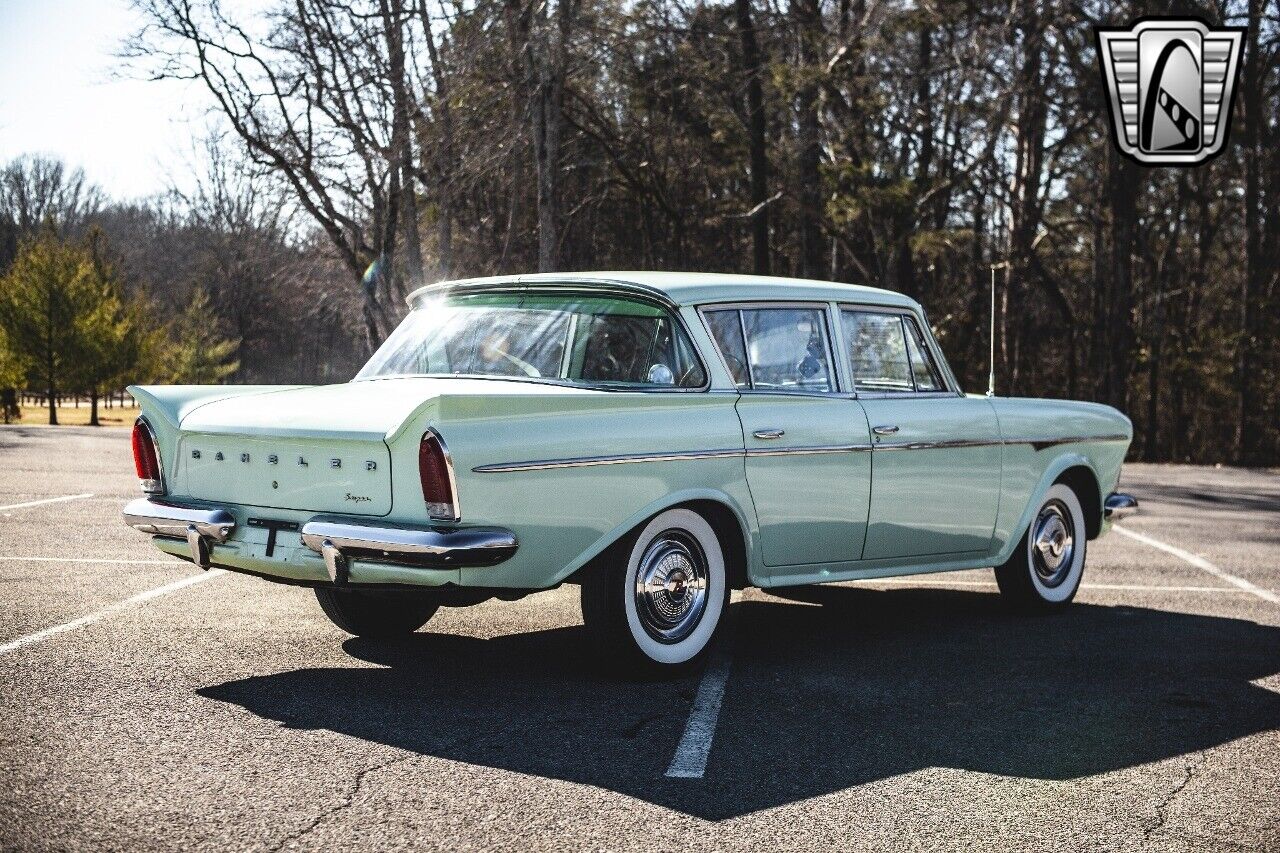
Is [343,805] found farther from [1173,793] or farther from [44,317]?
[44,317]

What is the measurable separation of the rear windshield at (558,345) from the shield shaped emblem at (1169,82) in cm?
1657

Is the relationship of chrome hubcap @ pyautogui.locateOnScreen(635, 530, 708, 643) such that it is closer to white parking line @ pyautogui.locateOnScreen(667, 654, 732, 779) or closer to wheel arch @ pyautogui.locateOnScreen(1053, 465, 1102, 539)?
white parking line @ pyautogui.locateOnScreen(667, 654, 732, 779)

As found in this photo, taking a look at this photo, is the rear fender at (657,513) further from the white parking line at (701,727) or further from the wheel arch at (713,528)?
Answer: the white parking line at (701,727)

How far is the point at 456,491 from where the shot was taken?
193 inches

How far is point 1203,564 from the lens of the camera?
10133mm

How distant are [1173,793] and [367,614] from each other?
3664 millimetres

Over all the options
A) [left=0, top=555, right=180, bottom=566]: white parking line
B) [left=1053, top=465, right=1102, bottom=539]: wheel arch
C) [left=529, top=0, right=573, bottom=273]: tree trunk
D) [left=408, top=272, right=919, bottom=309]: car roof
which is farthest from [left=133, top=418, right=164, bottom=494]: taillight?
[left=529, top=0, right=573, bottom=273]: tree trunk

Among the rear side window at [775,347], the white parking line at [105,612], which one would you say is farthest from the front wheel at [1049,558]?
the white parking line at [105,612]

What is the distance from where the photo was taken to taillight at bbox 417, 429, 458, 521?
16.1 feet

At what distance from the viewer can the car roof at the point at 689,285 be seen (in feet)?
19.9

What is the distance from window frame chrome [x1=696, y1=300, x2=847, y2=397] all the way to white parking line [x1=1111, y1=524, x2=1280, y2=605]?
364 cm

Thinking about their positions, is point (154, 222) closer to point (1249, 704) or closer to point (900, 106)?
point (900, 106)

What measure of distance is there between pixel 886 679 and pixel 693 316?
5.78 ft

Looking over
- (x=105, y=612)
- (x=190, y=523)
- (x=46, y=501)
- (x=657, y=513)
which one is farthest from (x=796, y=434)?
(x=46, y=501)
